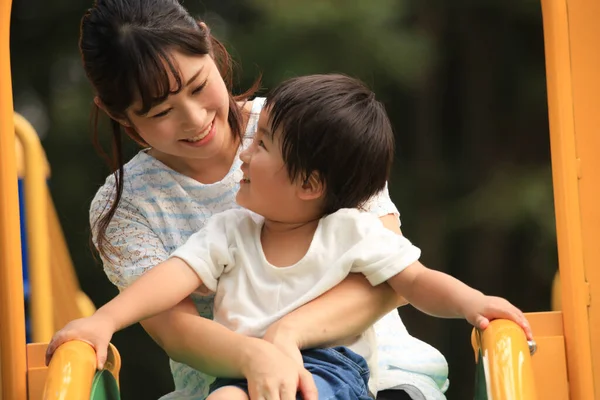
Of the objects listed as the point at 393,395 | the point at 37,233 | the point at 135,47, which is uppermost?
the point at 135,47

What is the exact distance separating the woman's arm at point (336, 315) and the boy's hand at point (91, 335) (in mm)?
233

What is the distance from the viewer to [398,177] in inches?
156

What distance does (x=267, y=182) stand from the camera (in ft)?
5.40

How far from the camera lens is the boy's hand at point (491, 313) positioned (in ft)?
5.11

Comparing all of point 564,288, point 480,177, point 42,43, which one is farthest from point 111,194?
point 480,177

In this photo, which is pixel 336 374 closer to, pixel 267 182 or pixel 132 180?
pixel 267 182

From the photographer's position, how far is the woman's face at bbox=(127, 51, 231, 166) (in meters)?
1.76

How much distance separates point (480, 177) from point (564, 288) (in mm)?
2365

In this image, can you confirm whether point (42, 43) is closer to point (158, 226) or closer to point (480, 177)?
point (480, 177)

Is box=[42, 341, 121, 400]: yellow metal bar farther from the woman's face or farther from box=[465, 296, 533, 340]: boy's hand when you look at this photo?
box=[465, 296, 533, 340]: boy's hand

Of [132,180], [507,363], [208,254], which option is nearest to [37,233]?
[132,180]

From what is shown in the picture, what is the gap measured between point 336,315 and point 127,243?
46 centimetres

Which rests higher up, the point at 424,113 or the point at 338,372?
the point at 424,113

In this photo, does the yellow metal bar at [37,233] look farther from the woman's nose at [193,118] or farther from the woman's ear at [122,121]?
the woman's nose at [193,118]
